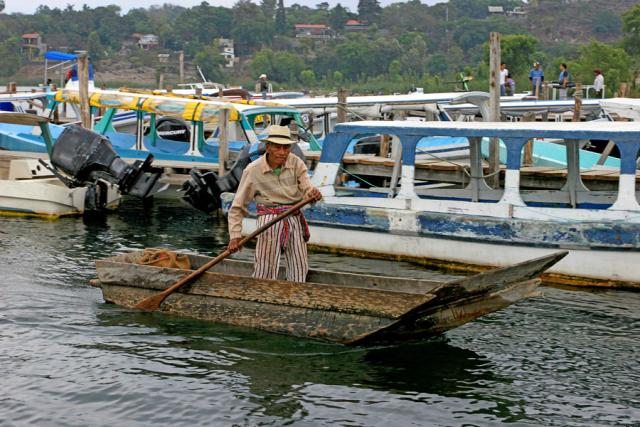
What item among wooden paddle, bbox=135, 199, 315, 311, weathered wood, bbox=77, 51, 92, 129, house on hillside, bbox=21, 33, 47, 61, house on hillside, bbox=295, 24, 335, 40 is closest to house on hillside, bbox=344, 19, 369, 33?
house on hillside, bbox=295, 24, 335, 40

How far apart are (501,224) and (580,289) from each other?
1.30m

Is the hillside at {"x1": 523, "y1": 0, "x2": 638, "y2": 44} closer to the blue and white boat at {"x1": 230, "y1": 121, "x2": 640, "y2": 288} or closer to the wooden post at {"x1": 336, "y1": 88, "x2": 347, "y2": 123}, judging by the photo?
the wooden post at {"x1": 336, "y1": 88, "x2": 347, "y2": 123}

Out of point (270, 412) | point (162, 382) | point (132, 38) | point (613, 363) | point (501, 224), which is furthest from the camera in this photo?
point (132, 38)

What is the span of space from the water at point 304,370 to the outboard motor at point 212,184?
16.4 ft

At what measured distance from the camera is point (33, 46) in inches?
4264

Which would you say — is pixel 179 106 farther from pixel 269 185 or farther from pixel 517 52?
pixel 517 52

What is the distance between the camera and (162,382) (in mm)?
9602

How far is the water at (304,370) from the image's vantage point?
8.91 metres

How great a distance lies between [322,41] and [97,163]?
119818 mm

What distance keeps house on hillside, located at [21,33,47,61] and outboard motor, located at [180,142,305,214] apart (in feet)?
314

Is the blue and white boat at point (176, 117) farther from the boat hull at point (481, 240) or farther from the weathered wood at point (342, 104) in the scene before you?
the boat hull at point (481, 240)

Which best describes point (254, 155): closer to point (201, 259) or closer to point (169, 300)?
point (201, 259)

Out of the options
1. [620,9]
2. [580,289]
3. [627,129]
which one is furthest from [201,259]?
[620,9]

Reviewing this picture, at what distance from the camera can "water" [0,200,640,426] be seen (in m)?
8.91
